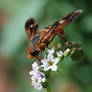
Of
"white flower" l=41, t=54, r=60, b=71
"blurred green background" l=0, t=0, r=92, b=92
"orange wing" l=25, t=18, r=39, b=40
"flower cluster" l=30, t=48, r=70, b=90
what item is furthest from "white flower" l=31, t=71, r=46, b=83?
"blurred green background" l=0, t=0, r=92, b=92

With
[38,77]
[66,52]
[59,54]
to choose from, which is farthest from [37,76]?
[66,52]

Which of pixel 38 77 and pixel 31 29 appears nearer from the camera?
pixel 38 77

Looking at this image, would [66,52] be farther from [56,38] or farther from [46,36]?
[56,38]

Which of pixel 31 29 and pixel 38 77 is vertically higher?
pixel 31 29

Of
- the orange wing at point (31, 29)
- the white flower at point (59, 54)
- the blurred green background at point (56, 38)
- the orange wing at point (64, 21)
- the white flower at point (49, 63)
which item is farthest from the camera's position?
the blurred green background at point (56, 38)

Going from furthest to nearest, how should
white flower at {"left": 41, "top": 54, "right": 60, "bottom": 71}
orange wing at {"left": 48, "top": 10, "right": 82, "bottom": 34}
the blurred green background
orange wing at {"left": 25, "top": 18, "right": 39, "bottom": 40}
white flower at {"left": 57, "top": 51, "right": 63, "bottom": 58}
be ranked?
the blurred green background < orange wing at {"left": 25, "top": 18, "right": 39, "bottom": 40} < white flower at {"left": 57, "top": 51, "right": 63, "bottom": 58} < white flower at {"left": 41, "top": 54, "right": 60, "bottom": 71} < orange wing at {"left": 48, "top": 10, "right": 82, "bottom": 34}

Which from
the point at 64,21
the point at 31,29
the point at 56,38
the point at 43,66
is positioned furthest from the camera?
the point at 56,38

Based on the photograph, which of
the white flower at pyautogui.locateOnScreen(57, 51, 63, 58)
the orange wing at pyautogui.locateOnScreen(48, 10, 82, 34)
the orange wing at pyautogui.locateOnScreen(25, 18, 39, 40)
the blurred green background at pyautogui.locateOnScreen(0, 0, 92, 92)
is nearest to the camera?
the orange wing at pyautogui.locateOnScreen(48, 10, 82, 34)

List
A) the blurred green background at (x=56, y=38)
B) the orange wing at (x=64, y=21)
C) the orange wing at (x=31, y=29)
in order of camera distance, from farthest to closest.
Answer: the blurred green background at (x=56, y=38)
the orange wing at (x=31, y=29)
the orange wing at (x=64, y=21)

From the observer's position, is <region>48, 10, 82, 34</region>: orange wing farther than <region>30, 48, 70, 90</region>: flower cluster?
No

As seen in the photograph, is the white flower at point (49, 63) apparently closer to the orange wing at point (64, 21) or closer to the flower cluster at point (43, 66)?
the flower cluster at point (43, 66)

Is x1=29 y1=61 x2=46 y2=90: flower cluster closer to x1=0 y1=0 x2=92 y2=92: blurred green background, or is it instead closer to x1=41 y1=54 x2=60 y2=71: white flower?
x1=41 y1=54 x2=60 y2=71: white flower

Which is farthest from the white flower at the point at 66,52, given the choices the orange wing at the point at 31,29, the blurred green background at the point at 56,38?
the blurred green background at the point at 56,38
